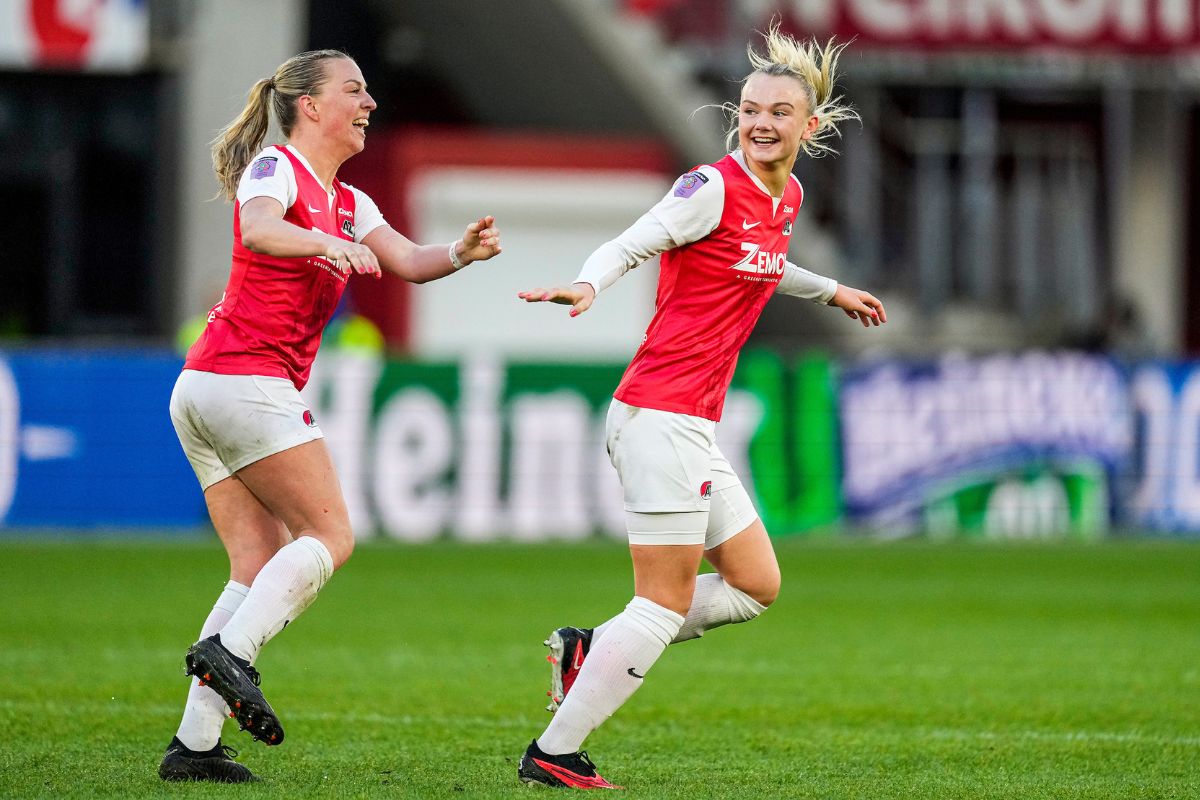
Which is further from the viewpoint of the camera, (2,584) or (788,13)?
(788,13)

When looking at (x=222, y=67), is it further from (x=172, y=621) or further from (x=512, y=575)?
(x=172, y=621)

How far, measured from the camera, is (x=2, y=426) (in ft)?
43.8

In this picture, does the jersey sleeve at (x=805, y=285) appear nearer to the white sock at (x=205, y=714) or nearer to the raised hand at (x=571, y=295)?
the raised hand at (x=571, y=295)

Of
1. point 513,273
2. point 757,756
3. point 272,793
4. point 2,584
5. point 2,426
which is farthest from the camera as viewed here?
point 513,273

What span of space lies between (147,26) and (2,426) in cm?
666

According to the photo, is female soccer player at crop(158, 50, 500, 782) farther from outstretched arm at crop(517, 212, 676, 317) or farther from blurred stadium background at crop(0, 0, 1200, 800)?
blurred stadium background at crop(0, 0, 1200, 800)

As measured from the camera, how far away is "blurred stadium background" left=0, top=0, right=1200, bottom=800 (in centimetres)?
642

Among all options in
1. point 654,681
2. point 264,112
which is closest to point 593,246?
point 654,681

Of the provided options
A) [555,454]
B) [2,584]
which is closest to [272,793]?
[2,584]

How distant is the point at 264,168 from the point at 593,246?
14401 mm

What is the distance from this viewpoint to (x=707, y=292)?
498cm

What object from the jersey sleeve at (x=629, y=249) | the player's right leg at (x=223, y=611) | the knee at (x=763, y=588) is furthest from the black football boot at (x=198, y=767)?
the jersey sleeve at (x=629, y=249)

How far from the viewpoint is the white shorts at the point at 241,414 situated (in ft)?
16.0

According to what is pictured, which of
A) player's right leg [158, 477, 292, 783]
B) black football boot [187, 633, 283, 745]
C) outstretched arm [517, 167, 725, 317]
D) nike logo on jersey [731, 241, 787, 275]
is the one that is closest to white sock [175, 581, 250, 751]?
player's right leg [158, 477, 292, 783]
